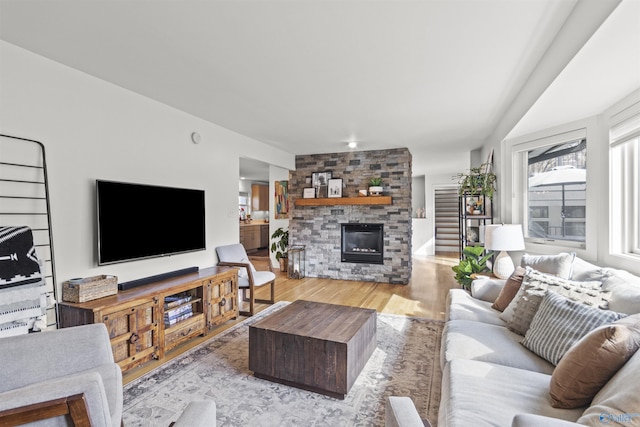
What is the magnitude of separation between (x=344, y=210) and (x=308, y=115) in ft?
8.41

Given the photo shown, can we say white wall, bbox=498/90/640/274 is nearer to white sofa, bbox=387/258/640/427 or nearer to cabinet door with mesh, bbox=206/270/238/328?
white sofa, bbox=387/258/640/427

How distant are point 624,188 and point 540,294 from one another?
4.28 ft

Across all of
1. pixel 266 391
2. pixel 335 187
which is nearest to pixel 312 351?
pixel 266 391

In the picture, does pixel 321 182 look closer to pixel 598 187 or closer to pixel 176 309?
pixel 176 309

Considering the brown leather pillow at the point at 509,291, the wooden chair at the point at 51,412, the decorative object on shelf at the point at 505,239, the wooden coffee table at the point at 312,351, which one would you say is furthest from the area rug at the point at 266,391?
the decorative object on shelf at the point at 505,239

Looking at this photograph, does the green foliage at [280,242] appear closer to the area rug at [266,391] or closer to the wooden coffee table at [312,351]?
the area rug at [266,391]

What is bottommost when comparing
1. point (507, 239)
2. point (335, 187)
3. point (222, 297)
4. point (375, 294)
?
point (375, 294)

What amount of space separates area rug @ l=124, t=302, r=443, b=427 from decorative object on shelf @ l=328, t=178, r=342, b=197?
11.2ft

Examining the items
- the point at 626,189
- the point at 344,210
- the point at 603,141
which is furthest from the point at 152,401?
the point at 344,210

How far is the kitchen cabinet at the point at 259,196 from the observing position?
Answer: 9914 mm

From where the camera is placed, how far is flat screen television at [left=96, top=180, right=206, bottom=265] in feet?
8.73

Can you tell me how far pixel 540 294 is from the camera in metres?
2.08

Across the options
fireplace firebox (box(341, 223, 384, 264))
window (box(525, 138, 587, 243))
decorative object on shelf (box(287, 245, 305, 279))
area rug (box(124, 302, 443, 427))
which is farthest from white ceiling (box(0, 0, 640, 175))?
decorative object on shelf (box(287, 245, 305, 279))

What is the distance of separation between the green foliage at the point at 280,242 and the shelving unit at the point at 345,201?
0.89 meters
